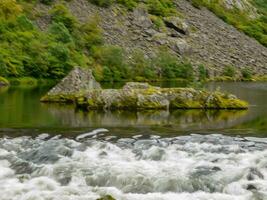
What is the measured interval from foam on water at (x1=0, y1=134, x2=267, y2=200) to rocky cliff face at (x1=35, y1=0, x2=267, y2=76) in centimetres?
13589

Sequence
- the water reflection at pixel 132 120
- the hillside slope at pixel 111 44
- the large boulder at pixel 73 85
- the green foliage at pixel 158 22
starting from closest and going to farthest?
the water reflection at pixel 132 120, the large boulder at pixel 73 85, the hillside slope at pixel 111 44, the green foliage at pixel 158 22

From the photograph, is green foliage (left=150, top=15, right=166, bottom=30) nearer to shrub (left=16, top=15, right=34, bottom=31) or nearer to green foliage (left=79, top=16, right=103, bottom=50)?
green foliage (left=79, top=16, right=103, bottom=50)

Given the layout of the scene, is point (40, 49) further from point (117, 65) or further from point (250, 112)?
point (250, 112)

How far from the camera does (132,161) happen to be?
78.3 ft

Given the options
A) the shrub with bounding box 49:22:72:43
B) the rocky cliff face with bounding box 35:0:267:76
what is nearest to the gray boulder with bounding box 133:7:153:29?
the rocky cliff face with bounding box 35:0:267:76

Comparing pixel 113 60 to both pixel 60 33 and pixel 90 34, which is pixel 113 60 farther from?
pixel 90 34

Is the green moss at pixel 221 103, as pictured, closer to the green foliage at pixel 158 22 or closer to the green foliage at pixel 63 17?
the green foliage at pixel 63 17

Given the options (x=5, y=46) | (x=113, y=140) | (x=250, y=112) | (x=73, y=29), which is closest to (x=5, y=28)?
(x=5, y=46)

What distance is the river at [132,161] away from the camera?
2072 centimetres

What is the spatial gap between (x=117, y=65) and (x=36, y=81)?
37.2 m

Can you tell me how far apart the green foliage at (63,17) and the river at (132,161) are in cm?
12684

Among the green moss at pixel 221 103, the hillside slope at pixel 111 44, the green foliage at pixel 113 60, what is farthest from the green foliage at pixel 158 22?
the green moss at pixel 221 103

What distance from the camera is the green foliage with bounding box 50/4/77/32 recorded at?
6294 inches

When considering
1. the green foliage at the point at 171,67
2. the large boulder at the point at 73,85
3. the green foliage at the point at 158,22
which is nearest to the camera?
the large boulder at the point at 73,85
